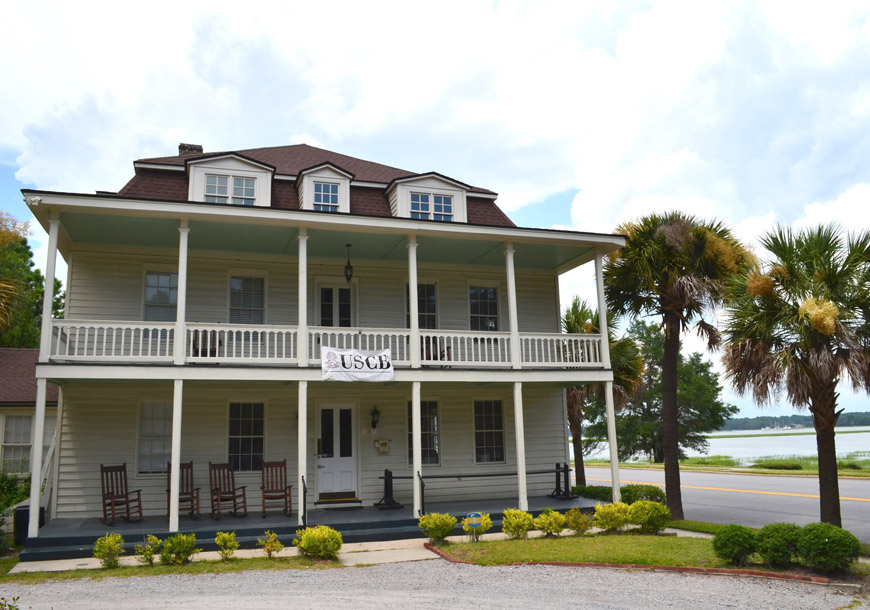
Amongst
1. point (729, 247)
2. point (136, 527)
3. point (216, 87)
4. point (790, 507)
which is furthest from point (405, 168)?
point (790, 507)

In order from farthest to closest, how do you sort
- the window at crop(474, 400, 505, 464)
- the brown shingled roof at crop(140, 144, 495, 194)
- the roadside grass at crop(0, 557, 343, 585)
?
the brown shingled roof at crop(140, 144, 495, 194) < the window at crop(474, 400, 505, 464) < the roadside grass at crop(0, 557, 343, 585)

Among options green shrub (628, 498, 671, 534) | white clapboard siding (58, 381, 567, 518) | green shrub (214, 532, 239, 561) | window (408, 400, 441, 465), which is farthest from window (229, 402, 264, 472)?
green shrub (628, 498, 671, 534)

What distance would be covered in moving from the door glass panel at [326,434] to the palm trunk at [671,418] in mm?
7750

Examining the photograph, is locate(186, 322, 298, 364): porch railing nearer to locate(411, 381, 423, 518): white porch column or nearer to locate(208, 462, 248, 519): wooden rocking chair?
locate(208, 462, 248, 519): wooden rocking chair

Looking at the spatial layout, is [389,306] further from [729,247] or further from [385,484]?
[729,247]

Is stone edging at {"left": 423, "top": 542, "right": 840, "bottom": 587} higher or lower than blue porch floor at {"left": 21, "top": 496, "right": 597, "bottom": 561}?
lower

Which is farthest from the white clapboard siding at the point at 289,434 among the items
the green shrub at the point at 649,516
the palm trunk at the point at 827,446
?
the palm trunk at the point at 827,446

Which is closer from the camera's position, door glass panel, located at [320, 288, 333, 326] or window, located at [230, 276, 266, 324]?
window, located at [230, 276, 266, 324]

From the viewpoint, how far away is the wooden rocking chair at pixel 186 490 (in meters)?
13.6

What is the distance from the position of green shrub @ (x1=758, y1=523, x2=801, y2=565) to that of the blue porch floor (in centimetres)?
527

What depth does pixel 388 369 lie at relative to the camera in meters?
13.7

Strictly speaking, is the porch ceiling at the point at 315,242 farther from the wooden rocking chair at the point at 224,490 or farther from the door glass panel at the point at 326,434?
the wooden rocking chair at the point at 224,490

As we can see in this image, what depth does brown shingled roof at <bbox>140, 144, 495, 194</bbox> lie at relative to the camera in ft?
56.3

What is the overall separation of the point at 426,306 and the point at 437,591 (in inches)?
366
